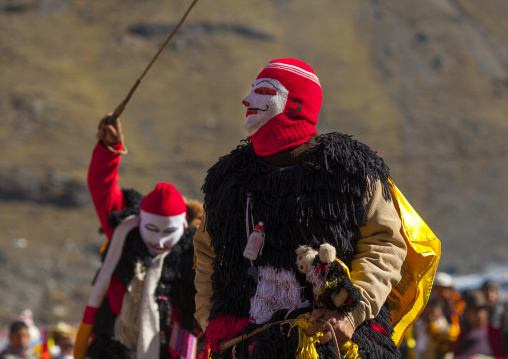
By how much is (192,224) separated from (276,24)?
59.2 metres

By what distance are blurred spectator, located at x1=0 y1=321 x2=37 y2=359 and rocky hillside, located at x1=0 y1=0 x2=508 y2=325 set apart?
25.9 metres

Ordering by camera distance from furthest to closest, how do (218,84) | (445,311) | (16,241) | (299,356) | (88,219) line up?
1. (218,84)
2. (88,219)
3. (16,241)
4. (445,311)
5. (299,356)

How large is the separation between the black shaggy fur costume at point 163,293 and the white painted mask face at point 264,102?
5.29ft

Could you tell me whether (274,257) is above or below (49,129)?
above

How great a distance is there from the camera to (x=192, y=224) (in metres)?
5.32

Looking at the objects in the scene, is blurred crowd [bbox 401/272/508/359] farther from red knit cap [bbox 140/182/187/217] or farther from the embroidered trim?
the embroidered trim

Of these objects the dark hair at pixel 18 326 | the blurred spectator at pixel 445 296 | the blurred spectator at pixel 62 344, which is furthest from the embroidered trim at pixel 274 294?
the blurred spectator at pixel 62 344

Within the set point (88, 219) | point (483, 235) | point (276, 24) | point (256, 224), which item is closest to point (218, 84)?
point (276, 24)

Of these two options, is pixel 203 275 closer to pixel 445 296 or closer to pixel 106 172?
pixel 106 172

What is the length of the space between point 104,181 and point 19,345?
3365mm

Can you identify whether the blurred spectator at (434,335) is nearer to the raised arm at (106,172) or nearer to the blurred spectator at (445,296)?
the blurred spectator at (445,296)

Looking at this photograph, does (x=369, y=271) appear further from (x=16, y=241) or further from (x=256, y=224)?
(x=16, y=241)

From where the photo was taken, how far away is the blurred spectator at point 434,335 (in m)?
8.27

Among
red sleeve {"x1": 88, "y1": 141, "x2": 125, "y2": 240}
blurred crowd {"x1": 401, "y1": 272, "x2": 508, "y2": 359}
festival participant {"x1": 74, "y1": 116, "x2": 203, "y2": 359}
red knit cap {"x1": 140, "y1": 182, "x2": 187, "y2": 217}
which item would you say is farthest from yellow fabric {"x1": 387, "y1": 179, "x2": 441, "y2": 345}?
blurred crowd {"x1": 401, "y1": 272, "x2": 508, "y2": 359}
